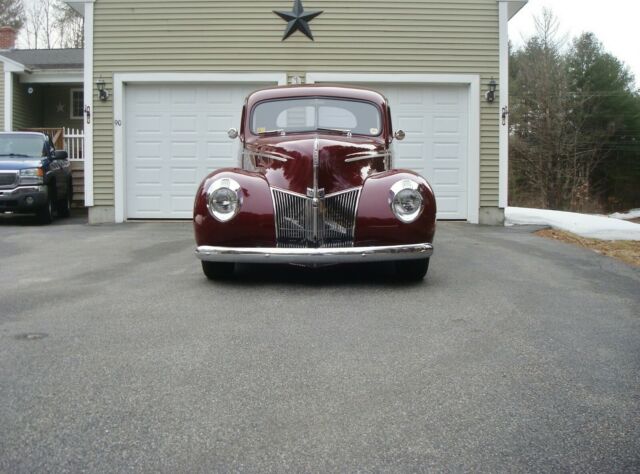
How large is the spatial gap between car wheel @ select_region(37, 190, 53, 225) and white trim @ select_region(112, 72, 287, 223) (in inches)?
53.6

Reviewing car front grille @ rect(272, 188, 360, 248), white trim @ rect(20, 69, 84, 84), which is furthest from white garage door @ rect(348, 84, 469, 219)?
white trim @ rect(20, 69, 84, 84)

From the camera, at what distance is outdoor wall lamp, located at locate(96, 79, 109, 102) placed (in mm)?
13008

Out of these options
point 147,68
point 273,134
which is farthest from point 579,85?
point 273,134

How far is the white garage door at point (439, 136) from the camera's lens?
12.9 m

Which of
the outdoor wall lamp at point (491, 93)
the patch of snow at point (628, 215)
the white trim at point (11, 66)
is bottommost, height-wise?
the patch of snow at point (628, 215)

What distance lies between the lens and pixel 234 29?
42.5 ft

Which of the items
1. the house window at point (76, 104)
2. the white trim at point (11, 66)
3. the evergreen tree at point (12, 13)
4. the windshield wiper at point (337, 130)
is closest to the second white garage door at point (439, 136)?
the windshield wiper at point (337, 130)

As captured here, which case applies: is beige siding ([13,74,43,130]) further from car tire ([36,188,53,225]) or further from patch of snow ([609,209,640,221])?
patch of snow ([609,209,640,221])

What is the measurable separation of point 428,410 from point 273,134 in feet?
14.9

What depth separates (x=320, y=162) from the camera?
6.12 meters

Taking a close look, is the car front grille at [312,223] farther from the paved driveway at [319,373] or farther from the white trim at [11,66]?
the white trim at [11,66]

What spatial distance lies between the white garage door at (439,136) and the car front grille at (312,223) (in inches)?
280

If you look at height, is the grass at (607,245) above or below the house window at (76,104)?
below

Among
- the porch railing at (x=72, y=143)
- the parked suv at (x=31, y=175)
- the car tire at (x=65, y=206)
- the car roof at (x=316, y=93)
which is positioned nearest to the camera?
the car roof at (x=316, y=93)
